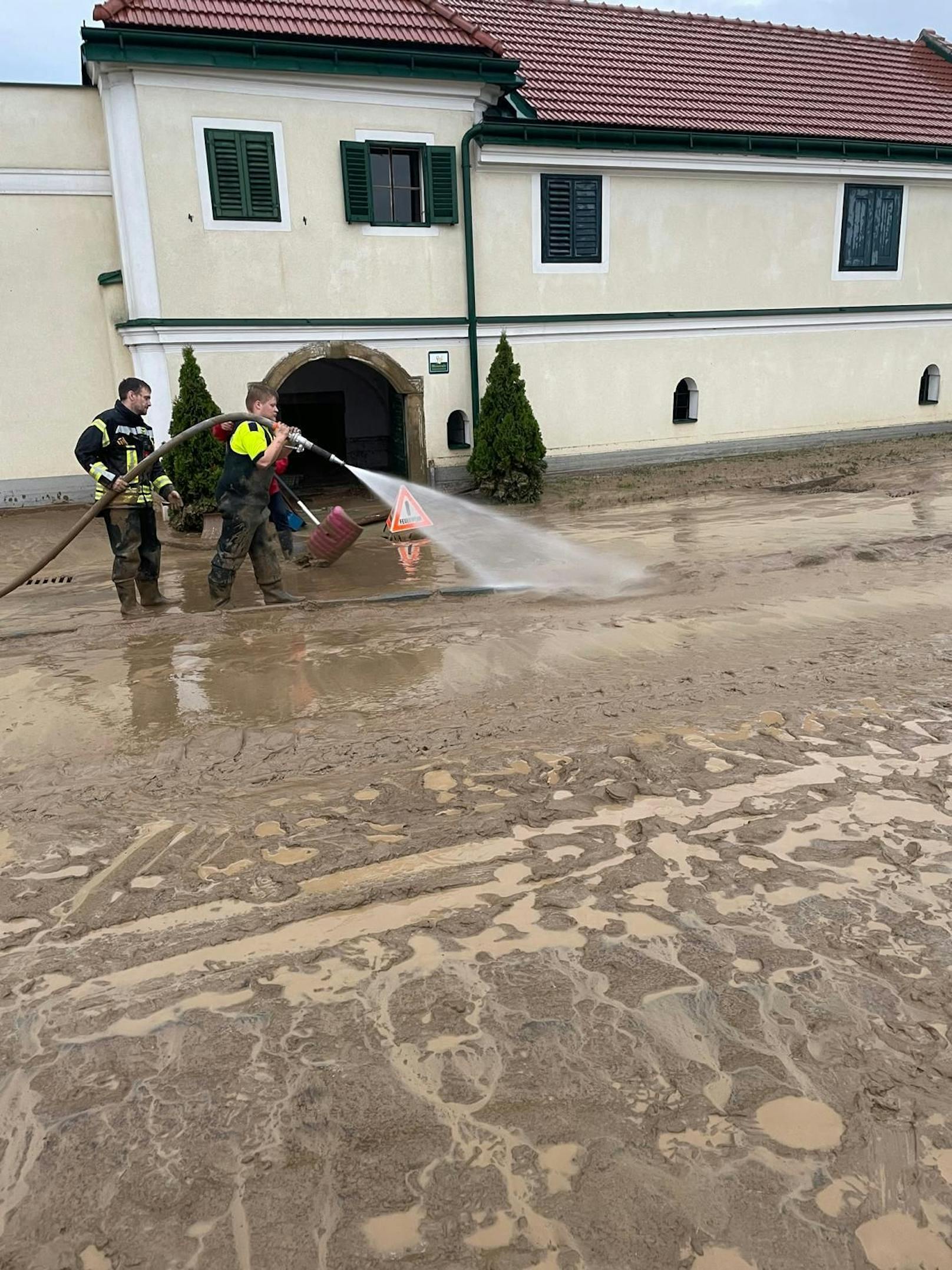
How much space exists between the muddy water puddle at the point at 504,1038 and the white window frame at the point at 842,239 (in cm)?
1444

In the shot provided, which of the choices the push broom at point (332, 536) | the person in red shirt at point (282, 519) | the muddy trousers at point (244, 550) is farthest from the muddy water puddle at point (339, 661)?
the person in red shirt at point (282, 519)

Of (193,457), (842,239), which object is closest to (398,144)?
(193,457)

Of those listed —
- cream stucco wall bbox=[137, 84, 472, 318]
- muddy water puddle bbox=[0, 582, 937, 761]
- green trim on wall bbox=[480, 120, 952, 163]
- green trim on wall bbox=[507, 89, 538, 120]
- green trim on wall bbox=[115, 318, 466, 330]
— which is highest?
green trim on wall bbox=[507, 89, 538, 120]

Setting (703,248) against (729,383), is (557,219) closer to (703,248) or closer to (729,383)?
(703,248)

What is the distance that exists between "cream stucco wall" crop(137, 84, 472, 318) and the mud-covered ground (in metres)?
7.50

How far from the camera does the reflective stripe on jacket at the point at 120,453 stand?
7586 millimetres

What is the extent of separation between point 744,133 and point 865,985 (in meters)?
15.1

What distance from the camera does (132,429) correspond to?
781 cm

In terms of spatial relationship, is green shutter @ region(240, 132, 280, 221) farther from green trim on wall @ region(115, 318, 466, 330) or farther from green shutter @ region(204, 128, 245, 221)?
green trim on wall @ region(115, 318, 466, 330)

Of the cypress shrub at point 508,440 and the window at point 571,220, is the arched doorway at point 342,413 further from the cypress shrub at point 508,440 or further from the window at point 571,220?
the window at point 571,220

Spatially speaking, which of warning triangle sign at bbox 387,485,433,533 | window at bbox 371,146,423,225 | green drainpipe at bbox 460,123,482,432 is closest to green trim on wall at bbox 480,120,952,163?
green drainpipe at bbox 460,123,482,432

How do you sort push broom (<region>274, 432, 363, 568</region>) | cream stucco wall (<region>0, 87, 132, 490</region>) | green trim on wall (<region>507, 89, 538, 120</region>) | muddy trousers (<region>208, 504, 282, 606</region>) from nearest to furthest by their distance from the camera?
muddy trousers (<region>208, 504, 282, 606</region>) → push broom (<region>274, 432, 363, 568</region>) → cream stucco wall (<region>0, 87, 132, 490</region>) → green trim on wall (<region>507, 89, 538, 120</region>)

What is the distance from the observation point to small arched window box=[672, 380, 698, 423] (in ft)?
52.1

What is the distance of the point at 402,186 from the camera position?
43.0ft
